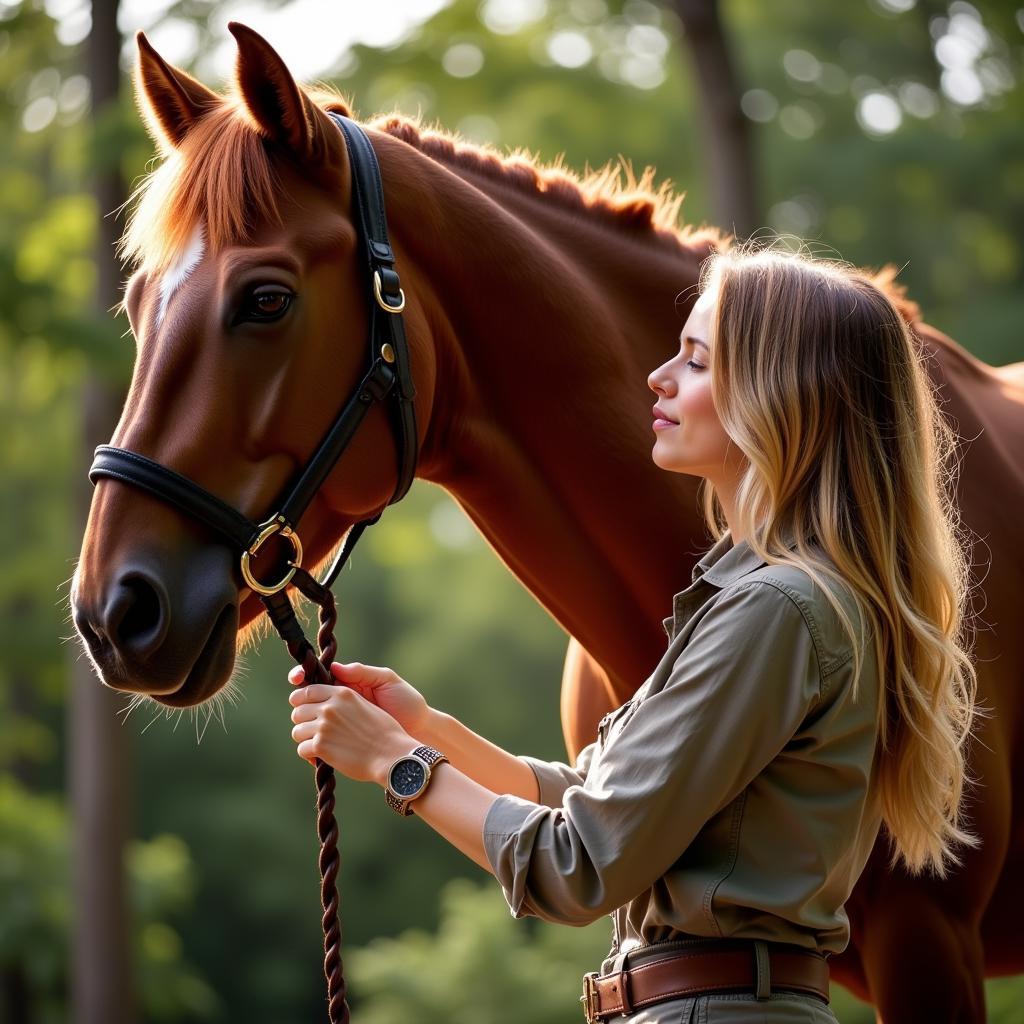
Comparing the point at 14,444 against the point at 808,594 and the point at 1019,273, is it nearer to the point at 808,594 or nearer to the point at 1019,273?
the point at 1019,273

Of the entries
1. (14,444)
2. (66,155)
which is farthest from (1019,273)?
(14,444)

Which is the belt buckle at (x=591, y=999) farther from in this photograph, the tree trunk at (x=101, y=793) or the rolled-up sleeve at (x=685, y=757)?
the tree trunk at (x=101, y=793)

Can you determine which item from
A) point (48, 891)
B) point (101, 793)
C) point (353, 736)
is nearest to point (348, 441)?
point (353, 736)

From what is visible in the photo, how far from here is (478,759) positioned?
243cm

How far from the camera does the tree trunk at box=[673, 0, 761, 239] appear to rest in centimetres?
765

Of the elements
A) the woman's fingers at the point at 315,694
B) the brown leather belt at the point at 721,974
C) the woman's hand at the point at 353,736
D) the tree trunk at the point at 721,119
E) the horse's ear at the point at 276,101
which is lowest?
the brown leather belt at the point at 721,974

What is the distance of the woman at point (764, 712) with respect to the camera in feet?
5.94

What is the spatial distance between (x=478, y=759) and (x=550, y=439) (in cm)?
67

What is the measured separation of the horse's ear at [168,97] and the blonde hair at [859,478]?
117 centimetres

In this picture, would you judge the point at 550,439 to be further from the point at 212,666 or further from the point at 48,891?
the point at 48,891

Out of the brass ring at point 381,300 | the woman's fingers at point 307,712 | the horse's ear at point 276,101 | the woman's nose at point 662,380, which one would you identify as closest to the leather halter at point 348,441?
the brass ring at point 381,300

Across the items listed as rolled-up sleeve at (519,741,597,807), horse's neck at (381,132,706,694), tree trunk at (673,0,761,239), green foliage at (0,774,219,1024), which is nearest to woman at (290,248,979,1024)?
rolled-up sleeve at (519,741,597,807)

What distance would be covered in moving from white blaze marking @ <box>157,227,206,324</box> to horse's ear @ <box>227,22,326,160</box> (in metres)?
0.25

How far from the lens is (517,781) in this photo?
8.02 feet
